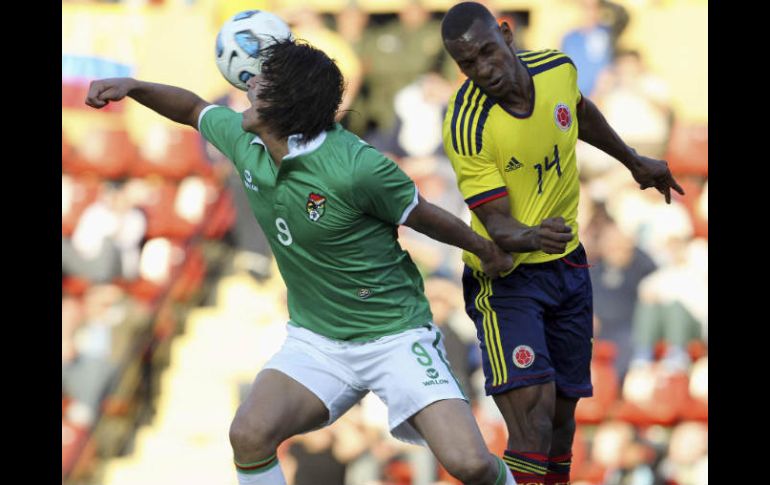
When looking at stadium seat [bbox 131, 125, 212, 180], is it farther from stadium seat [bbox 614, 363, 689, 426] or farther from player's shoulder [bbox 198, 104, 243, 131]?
player's shoulder [bbox 198, 104, 243, 131]

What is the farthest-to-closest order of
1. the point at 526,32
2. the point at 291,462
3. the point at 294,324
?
1. the point at 526,32
2. the point at 291,462
3. the point at 294,324

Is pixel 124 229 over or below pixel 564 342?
below

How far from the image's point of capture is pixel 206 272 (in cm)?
841

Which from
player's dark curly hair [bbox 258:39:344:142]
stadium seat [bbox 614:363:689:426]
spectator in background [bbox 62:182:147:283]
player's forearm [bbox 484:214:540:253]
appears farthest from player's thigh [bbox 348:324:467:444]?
spectator in background [bbox 62:182:147:283]

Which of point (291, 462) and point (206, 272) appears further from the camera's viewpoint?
point (206, 272)

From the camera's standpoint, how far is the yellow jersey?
4547mm

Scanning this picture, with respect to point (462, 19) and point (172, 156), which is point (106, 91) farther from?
point (172, 156)

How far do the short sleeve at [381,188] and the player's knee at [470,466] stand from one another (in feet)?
2.70

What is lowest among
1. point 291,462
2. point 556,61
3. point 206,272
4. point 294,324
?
point 291,462

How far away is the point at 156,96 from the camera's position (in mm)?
4703

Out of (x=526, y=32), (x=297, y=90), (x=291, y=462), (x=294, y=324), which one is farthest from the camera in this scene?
(x=526, y=32)

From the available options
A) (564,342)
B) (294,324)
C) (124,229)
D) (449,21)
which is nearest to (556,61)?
(449,21)

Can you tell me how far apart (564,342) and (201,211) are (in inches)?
165

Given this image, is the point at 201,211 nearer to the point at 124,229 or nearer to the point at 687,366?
the point at 124,229
